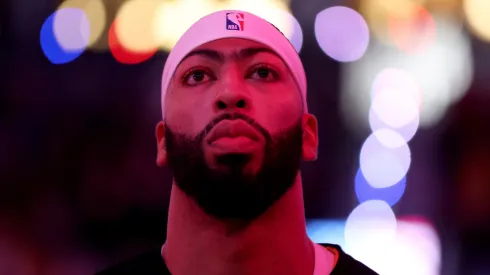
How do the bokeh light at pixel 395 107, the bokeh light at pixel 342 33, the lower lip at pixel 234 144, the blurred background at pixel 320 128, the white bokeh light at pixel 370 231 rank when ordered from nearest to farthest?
the lower lip at pixel 234 144, the blurred background at pixel 320 128, the white bokeh light at pixel 370 231, the bokeh light at pixel 342 33, the bokeh light at pixel 395 107

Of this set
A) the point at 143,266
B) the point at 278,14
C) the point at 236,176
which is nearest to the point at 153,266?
the point at 143,266

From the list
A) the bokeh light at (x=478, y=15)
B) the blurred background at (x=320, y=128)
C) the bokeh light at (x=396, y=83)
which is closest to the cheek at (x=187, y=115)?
the blurred background at (x=320, y=128)

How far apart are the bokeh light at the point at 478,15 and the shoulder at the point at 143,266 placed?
12.3 feet

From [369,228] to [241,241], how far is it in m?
3.47

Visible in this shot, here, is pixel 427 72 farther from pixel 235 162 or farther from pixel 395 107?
pixel 235 162

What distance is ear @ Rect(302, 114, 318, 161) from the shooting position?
4.84 feet

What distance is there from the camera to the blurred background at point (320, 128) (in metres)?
3.97

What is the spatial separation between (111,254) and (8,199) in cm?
69

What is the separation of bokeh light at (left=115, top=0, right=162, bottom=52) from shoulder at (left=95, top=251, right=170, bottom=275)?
2895mm

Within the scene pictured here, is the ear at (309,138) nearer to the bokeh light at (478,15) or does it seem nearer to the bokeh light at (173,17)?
the bokeh light at (173,17)

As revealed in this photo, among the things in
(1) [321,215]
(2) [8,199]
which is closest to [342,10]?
(1) [321,215]

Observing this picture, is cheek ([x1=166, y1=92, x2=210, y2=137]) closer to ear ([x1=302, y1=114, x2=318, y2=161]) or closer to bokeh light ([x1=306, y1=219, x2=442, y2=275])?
ear ([x1=302, y1=114, x2=318, y2=161])

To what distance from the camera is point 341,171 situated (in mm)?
4648

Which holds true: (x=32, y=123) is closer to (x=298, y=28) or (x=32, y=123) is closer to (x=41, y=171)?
(x=41, y=171)
